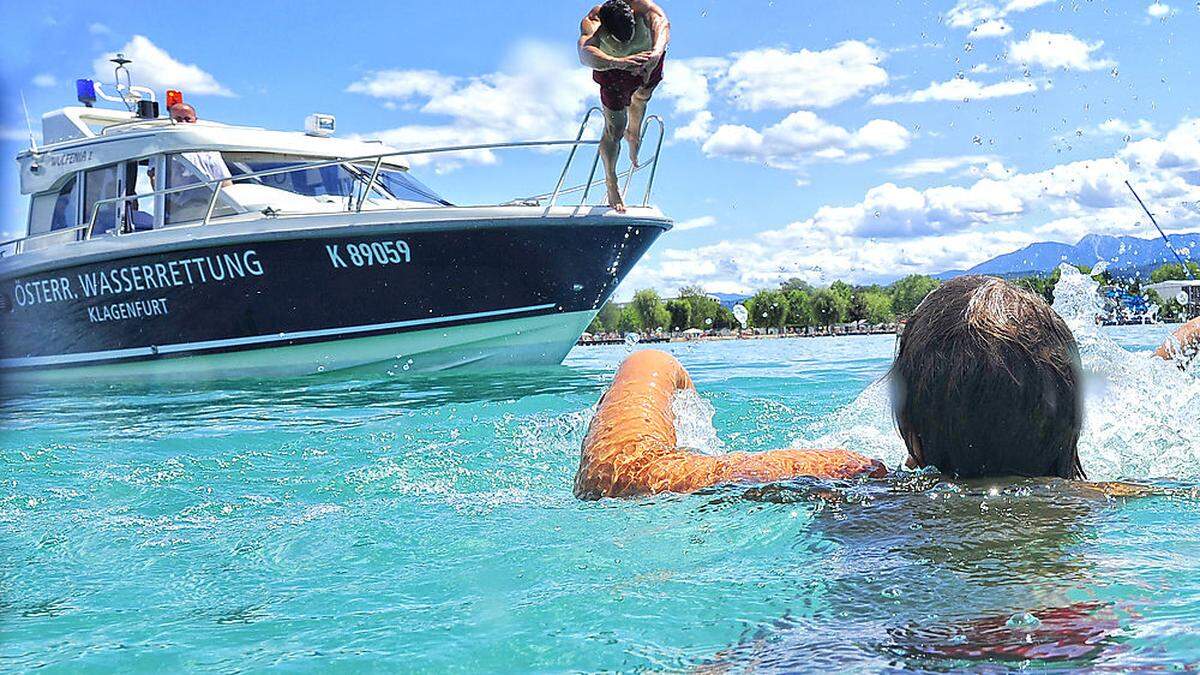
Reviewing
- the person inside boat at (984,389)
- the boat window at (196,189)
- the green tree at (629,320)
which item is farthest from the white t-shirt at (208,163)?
the green tree at (629,320)

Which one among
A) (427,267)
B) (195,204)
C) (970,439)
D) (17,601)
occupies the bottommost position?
(17,601)

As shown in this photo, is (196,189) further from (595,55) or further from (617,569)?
(617,569)

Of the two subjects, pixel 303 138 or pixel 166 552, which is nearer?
pixel 166 552

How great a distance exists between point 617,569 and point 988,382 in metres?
0.87

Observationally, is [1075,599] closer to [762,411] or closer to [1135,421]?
[1135,421]

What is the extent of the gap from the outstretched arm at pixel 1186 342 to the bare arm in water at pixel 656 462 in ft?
3.40

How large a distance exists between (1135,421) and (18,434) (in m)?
5.93

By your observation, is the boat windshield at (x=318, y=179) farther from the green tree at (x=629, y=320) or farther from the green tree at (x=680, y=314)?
the green tree at (x=680, y=314)

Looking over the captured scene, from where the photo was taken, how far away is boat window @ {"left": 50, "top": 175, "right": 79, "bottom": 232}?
11.7 m

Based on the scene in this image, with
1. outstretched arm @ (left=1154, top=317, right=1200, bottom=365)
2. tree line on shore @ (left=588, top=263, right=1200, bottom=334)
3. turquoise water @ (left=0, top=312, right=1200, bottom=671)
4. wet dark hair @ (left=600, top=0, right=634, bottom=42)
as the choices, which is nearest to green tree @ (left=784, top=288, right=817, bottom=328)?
tree line on shore @ (left=588, top=263, right=1200, bottom=334)

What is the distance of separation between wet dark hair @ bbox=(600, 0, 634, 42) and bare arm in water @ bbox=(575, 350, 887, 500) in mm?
5927

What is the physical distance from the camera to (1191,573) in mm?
1874

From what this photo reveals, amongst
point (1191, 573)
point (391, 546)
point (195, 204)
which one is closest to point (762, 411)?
point (391, 546)

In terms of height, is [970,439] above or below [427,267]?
below
